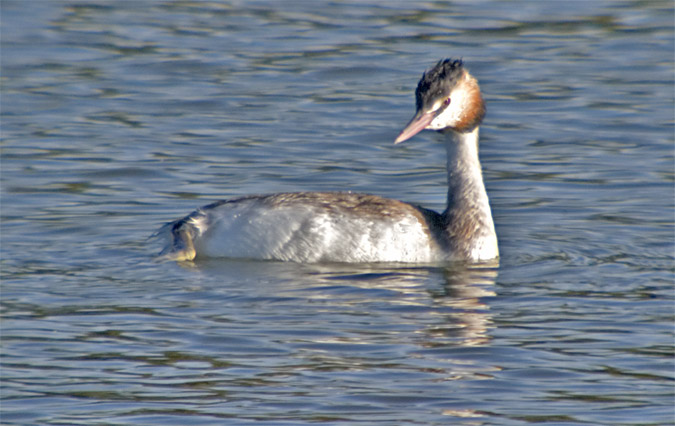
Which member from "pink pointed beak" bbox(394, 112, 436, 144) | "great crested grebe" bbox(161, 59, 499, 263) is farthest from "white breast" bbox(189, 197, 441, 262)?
"pink pointed beak" bbox(394, 112, 436, 144)

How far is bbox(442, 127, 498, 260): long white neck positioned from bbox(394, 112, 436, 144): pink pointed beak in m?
0.33

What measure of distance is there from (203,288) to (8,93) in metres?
7.24

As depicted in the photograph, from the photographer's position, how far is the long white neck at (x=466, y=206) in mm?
10461

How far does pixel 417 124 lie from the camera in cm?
1031

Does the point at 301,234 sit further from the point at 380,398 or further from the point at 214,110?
the point at 214,110

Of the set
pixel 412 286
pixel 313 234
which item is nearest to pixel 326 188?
pixel 313 234

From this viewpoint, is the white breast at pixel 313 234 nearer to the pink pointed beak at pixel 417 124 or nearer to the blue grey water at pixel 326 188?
A: the blue grey water at pixel 326 188

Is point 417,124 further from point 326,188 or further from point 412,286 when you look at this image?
point 326,188

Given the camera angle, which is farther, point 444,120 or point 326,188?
point 326,188

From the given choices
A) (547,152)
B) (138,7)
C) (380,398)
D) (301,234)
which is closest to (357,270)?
(301,234)

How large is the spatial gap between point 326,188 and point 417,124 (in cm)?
262

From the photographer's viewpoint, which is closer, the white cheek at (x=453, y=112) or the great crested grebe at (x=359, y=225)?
the great crested grebe at (x=359, y=225)

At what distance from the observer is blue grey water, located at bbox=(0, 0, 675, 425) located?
296 inches

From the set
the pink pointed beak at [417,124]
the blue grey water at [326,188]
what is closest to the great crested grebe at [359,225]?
the pink pointed beak at [417,124]
